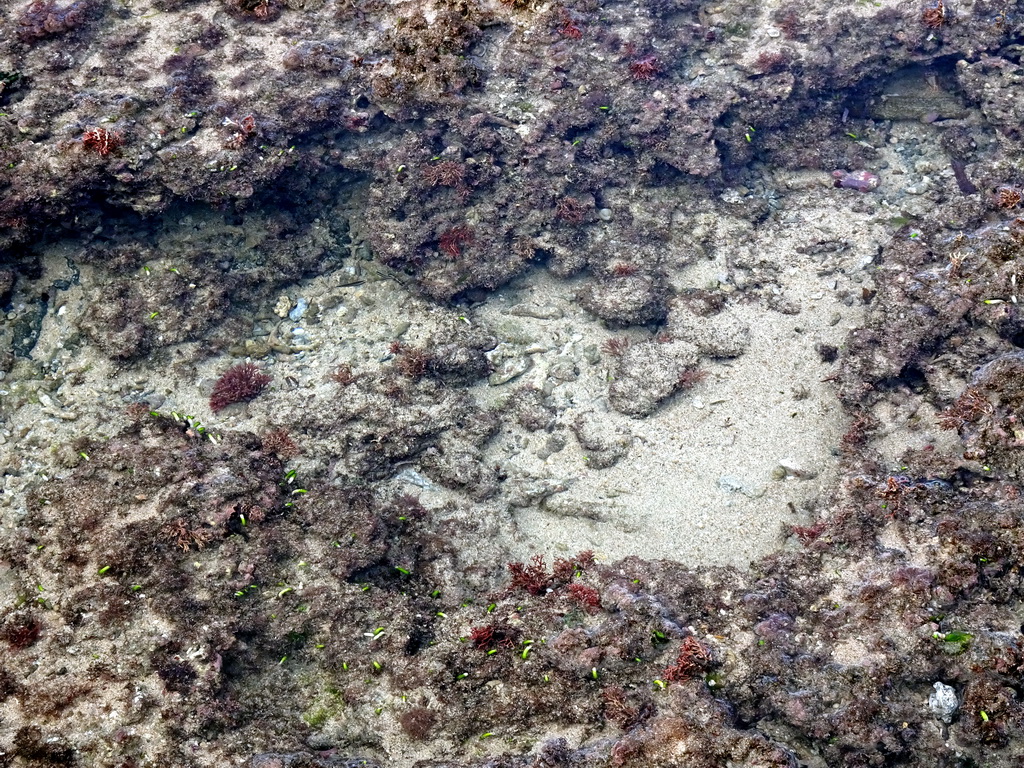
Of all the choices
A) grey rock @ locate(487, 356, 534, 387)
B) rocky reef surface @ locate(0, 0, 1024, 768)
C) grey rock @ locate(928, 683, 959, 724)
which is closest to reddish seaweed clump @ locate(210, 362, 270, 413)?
rocky reef surface @ locate(0, 0, 1024, 768)

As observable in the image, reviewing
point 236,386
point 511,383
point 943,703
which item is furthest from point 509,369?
point 943,703

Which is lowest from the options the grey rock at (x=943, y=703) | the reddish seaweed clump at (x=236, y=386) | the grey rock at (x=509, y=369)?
the grey rock at (x=509, y=369)

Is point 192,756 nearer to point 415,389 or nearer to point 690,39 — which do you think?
point 415,389

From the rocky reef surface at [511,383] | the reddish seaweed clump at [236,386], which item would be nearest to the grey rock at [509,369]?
the rocky reef surface at [511,383]

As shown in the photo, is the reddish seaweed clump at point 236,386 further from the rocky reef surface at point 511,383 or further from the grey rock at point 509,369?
the grey rock at point 509,369

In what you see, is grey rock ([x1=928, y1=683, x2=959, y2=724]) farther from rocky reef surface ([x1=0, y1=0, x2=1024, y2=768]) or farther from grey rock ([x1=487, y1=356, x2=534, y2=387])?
grey rock ([x1=487, y1=356, x2=534, y2=387])

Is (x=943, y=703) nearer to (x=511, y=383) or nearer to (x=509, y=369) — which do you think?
(x=511, y=383)
